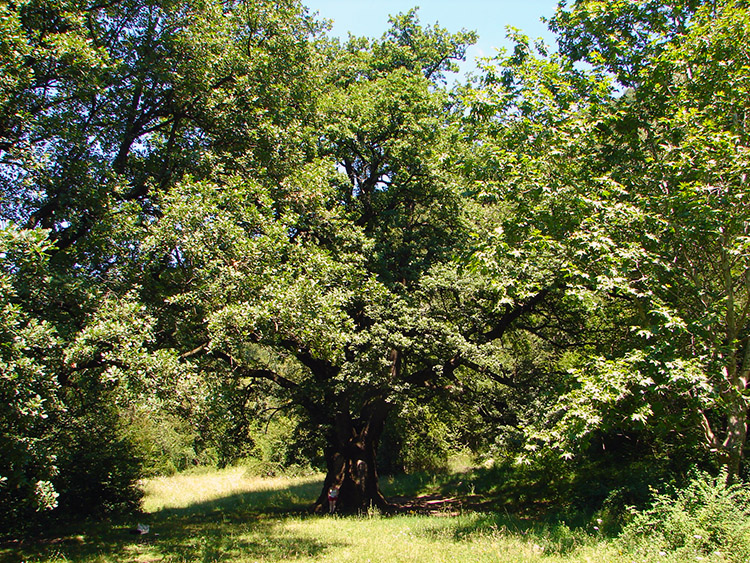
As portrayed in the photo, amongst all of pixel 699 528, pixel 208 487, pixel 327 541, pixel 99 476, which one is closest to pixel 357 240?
pixel 327 541

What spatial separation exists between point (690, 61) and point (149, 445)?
2466 cm

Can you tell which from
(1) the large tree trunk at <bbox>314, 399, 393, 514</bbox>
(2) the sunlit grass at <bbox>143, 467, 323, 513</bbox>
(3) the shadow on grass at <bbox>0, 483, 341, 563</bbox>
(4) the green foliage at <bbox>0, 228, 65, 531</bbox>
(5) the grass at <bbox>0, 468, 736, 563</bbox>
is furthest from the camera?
(2) the sunlit grass at <bbox>143, 467, 323, 513</bbox>

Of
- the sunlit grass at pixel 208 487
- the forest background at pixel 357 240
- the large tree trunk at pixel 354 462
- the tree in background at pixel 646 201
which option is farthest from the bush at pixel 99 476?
the tree in background at pixel 646 201

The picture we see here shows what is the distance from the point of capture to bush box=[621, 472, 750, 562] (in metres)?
6.25

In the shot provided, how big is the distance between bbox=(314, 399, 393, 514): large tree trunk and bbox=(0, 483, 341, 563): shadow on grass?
4.90 ft

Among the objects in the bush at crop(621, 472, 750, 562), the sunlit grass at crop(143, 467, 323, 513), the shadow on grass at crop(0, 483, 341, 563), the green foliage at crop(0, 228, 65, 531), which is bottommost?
the sunlit grass at crop(143, 467, 323, 513)

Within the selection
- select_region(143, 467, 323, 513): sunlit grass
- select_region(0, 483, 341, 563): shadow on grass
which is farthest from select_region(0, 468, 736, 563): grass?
select_region(143, 467, 323, 513): sunlit grass

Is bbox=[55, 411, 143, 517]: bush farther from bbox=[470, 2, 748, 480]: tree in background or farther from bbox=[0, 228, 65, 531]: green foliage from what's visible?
bbox=[470, 2, 748, 480]: tree in background

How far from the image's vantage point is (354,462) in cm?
1636

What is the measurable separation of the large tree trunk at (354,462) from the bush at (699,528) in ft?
29.0

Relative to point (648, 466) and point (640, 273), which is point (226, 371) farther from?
point (648, 466)

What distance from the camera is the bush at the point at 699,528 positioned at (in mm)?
6246

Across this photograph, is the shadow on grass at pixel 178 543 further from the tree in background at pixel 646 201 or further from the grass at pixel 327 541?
the tree in background at pixel 646 201

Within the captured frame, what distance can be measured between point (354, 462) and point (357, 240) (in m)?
7.82
